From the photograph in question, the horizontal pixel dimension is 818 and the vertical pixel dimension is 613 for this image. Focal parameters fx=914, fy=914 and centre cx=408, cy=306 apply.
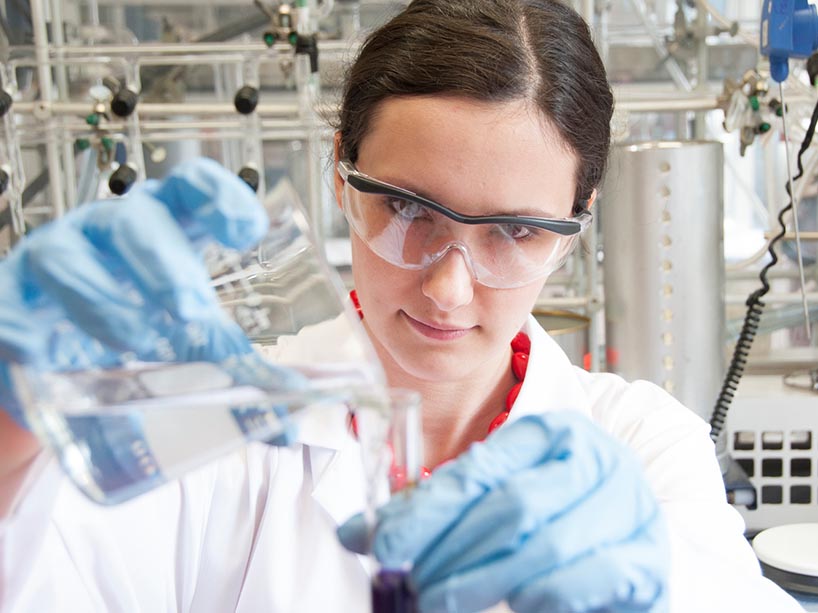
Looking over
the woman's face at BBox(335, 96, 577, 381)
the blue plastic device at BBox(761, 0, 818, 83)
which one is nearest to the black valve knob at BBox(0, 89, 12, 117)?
the woman's face at BBox(335, 96, 577, 381)

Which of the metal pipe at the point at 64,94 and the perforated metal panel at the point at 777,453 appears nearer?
the perforated metal panel at the point at 777,453

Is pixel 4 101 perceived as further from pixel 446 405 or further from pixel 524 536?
pixel 524 536

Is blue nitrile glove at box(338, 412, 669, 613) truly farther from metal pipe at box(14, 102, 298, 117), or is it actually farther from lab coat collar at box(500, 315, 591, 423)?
metal pipe at box(14, 102, 298, 117)

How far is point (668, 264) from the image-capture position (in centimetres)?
188

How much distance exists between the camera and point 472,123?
3.63 feet

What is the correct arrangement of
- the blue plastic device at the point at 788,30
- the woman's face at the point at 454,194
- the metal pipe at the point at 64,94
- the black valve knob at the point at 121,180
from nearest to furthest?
the woman's face at the point at 454,194 → the blue plastic device at the point at 788,30 → the black valve knob at the point at 121,180 → the metal pipe at the point at 64,94

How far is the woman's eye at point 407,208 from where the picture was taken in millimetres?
1120

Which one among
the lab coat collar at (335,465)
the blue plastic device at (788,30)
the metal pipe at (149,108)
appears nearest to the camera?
the lab coat collar at (335,465)

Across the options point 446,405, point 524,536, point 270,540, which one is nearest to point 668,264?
point 446,405

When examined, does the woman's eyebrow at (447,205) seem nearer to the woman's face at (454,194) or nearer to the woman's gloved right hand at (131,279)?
the woman's face at (454,194)

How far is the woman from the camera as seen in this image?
0.82 meters

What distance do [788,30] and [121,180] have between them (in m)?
1.51

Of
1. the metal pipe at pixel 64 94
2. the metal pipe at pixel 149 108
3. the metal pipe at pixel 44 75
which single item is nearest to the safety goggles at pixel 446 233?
the metal pipe at pixel 149 108

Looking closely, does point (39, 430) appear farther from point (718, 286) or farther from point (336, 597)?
point (718, 286)
